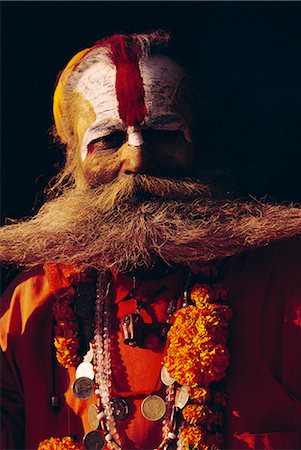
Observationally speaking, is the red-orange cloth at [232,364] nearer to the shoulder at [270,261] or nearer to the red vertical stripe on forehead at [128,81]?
the shoulder at [270,261]

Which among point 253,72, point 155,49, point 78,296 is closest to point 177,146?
point 155,49

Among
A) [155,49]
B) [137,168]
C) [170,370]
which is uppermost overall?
[155,49]

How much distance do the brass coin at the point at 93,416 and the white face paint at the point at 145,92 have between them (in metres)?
0.82

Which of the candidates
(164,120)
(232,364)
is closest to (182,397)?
(232,364)

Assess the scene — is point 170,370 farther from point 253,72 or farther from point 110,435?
point 253,72

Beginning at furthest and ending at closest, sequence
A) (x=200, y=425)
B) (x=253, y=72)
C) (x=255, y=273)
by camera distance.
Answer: (x=253, y=72)
(x=255, y=273)
(x=200, y=425)

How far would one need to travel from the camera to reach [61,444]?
2684 mm

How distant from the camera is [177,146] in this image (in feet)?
9.42

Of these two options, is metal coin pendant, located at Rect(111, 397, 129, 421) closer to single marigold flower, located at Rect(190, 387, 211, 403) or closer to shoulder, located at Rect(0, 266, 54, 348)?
single marigold flower, located at Rect(190, 387, 211, 403)

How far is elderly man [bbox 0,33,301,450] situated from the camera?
2617 mm

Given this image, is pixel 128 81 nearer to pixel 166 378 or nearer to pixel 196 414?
pixel 166 378

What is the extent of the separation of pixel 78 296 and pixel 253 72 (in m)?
1.30

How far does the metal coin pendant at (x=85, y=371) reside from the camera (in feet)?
8.97

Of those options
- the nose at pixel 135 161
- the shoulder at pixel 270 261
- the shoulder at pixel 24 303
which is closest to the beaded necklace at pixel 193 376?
the shoulder at pixel 270 261
